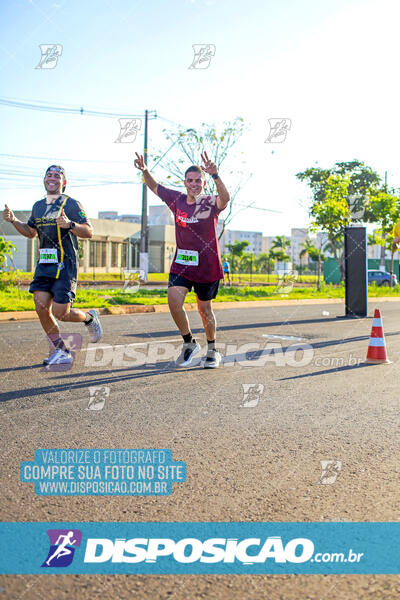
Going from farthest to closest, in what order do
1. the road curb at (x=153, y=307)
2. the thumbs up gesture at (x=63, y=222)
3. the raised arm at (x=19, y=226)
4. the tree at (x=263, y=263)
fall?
1. the tree at (x=263, y=263)
2. the road curb at (x=153, y=307)
3. the raised arm at (x=19, y=226)
4. the thumbs up gesture at (x=63, y=222)

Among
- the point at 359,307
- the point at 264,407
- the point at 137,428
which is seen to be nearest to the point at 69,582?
the point at 137,428

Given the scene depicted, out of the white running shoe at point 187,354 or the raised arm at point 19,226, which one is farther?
the white running shoe at point 187,354

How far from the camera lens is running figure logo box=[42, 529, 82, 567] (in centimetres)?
210

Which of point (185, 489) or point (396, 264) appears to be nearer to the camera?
point (185, 489)

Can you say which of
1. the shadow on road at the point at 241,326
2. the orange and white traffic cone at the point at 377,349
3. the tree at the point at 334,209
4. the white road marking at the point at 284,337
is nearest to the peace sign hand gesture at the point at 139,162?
the orange and white traffic cone at the point at 377,349

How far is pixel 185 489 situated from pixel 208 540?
0.51m

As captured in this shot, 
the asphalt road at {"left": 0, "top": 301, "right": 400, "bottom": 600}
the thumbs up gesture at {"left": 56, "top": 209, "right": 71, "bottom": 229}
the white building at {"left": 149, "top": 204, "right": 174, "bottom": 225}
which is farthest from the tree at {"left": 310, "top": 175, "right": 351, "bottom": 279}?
the white building at {"left": 149, "top": 204, "right": 174, "bottom": 225}

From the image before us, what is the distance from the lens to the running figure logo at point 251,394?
4562 millimetres

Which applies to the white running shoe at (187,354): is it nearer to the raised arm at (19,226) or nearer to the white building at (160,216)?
the raised arm at (19,226)

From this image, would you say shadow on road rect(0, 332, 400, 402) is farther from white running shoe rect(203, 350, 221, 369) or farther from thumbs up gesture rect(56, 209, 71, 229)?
thumbs up gesture rect(56, 209, 71, 229)

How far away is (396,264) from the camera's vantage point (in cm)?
5053

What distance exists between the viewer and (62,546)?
2189mm

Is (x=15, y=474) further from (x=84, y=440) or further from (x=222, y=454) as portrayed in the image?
(x=222, y=454)

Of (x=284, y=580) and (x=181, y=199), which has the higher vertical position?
(x=181, y=199)
